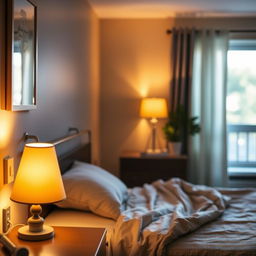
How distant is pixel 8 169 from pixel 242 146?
149 inches

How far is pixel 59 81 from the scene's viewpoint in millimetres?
3012

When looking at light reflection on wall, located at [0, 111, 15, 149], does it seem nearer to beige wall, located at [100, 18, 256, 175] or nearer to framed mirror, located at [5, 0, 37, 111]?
framed mirror, located at [5, 0, 37, 111]

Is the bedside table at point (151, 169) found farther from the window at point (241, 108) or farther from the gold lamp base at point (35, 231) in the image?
the gold lamp base at point (35, 231)

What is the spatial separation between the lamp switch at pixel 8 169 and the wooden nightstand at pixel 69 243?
Result: 9.1 inches

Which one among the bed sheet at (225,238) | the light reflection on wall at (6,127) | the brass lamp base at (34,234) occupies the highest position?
the light reflection on wall at (6,127)

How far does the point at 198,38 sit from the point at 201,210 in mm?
2638

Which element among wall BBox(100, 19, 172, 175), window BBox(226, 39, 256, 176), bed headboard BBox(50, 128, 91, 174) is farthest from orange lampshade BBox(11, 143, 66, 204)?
window BBox(226, 39, 256, 176)

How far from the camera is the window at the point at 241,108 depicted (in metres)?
4.97

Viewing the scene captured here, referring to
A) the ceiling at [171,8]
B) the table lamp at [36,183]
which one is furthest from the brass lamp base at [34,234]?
the ceiling at [171,8]

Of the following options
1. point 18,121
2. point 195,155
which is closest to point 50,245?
point 18,121

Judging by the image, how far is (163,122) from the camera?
16.5 feet

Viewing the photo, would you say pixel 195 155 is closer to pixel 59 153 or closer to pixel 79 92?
pixel 79 92

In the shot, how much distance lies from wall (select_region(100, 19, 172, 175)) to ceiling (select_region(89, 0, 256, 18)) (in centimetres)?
18

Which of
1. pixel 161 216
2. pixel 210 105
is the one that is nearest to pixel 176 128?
pixel 210 105
